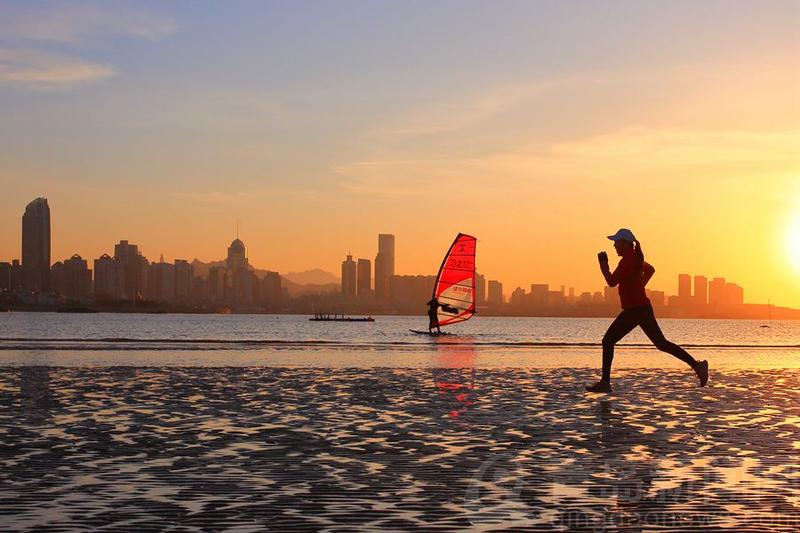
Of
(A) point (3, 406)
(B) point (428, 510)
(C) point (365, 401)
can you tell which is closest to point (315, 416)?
(C) point (365, 401)

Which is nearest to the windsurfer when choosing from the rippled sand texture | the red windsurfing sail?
the red windsurfing sail

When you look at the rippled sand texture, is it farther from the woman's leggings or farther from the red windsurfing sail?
the red windsurfing sail

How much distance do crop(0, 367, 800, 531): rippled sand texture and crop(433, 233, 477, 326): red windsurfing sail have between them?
68499 mm

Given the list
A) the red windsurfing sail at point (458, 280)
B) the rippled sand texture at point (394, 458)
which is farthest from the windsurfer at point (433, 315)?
the rippled sand texture at point (394, 458)

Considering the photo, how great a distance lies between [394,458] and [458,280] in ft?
256

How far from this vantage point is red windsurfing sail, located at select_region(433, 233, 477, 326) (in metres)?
87.6

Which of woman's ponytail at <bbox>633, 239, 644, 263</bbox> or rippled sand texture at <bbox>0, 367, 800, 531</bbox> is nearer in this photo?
rippled sand texture at <bbox>0, 367, 800, 531</bbox>

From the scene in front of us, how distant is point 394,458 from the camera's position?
33.8 feet

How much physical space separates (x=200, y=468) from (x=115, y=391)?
9.09 metres

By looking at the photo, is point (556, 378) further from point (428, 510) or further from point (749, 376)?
point (428, 510)

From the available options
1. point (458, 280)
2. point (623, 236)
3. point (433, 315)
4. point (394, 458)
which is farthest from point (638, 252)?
point (458, 280)

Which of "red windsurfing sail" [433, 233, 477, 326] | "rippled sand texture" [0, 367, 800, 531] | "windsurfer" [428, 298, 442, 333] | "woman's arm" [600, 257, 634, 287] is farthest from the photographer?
"red windsurfing sail" [433, 233, 477, 326]

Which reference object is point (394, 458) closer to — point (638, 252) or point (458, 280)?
point (638, 252)

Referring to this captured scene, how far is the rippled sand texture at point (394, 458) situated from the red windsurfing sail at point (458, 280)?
225 ft
